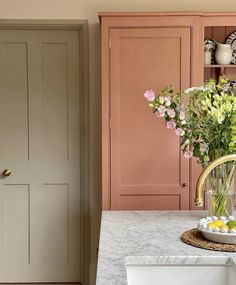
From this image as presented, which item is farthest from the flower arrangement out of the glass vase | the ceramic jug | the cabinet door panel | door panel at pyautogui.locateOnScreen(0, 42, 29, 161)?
door panel at pyautogui.locateOnScreen(0, 42, 29, 161)

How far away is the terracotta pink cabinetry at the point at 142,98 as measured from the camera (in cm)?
299

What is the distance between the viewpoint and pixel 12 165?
362 centimetres

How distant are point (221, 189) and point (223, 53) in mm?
1529

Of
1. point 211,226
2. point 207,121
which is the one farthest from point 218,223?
point 207,121

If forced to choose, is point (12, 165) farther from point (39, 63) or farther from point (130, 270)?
point (130, 270)

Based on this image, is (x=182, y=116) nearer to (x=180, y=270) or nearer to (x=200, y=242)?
(x=200, y=242)

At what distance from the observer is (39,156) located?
11.9ft

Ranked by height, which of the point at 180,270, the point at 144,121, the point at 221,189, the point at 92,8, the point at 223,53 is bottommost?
the point at 180,270

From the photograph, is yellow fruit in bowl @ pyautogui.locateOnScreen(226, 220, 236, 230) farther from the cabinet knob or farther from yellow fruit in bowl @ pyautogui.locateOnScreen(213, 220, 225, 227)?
the cabinet knob

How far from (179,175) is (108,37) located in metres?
1.07

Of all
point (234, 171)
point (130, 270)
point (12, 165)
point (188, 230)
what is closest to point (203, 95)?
point (234, 171)

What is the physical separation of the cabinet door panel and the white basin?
1.44 metres

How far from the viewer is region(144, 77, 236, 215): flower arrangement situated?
1.96 m

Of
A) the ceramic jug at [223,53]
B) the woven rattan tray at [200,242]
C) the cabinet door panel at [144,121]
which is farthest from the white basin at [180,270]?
the ceramic jug at [223,53]
